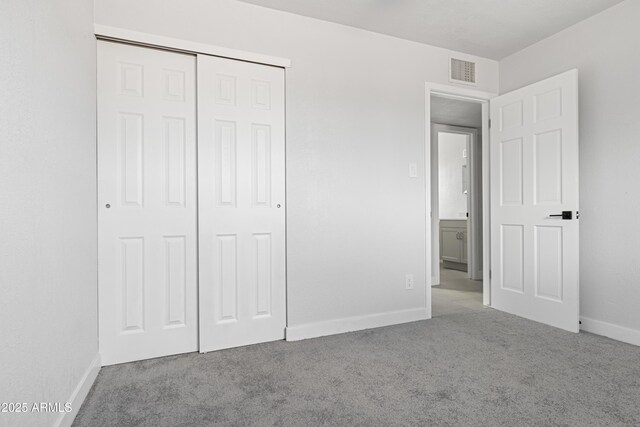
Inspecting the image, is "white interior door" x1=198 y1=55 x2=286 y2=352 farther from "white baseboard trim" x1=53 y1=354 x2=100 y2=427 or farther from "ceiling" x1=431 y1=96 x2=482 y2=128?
"ceiling" x1=431 y1=96 x2=482 y2=128

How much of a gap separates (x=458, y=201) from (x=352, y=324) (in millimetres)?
4193

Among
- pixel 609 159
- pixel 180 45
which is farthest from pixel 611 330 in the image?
pixel 180 45

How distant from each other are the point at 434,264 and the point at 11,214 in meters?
4.47

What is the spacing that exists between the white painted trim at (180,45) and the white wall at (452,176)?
14.4 ft

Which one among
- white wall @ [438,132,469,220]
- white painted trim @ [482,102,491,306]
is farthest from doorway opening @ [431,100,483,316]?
white painted trim @ [482,102,491,306]

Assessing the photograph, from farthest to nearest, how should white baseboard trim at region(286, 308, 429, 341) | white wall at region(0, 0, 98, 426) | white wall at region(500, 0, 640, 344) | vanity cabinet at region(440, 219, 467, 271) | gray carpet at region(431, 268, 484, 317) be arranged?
vanity cabinet at region(440, 219, 467, 271) → gray carpet at region(431, 268, 484, 317) → white baseboard trim at region(286, 308, 429, 341) → white wall at region(500, 0, 640, 344) → white wall at region(0, 0, 98, 426)

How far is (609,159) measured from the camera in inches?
104

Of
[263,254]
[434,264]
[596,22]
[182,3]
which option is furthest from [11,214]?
[434,264]

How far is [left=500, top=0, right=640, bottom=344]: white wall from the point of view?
8.16 feet

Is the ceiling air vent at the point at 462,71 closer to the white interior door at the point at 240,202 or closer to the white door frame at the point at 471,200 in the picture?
the white door frame at the point at 471,200

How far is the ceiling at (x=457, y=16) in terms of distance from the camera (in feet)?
8.21

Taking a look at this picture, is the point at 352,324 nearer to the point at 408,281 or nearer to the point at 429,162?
the point at 408,281

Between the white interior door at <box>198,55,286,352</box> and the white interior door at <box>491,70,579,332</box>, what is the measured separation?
7.06 ft

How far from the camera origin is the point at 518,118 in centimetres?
317
